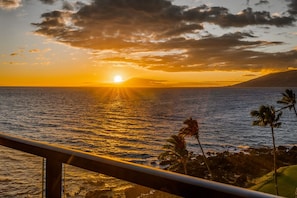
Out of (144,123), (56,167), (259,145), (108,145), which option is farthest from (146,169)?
(144,123)

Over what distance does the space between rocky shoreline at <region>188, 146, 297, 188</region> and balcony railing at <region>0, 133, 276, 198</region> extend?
32.8 metres

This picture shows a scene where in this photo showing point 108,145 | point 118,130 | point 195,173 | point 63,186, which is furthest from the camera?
point 118,130

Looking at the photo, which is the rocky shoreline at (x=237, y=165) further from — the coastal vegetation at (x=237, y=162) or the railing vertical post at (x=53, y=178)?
the railing vertical post at (x=53, y=178)

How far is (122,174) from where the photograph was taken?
1.33m

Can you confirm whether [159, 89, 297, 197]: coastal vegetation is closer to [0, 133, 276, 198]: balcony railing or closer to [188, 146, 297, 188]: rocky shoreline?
[188, 146, 297, 188]: rocky shoreline

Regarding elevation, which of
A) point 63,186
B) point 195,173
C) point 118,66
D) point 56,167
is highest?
point 118,66

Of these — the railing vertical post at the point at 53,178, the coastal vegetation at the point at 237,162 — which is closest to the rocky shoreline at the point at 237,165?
the coastal vegetation at the point at 237,162

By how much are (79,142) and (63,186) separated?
4439 centimetres

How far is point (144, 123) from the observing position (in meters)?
68.5

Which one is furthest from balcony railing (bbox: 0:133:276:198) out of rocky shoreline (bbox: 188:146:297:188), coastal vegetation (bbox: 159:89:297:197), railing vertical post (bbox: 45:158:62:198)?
rocky shoreline (bbox: 188:146:297:188)

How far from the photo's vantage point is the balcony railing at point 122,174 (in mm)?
1053

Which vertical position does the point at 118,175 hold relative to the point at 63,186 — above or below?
above

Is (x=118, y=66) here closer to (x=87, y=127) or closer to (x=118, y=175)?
(x=87, y=127)

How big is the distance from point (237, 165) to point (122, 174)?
39.1 meters
